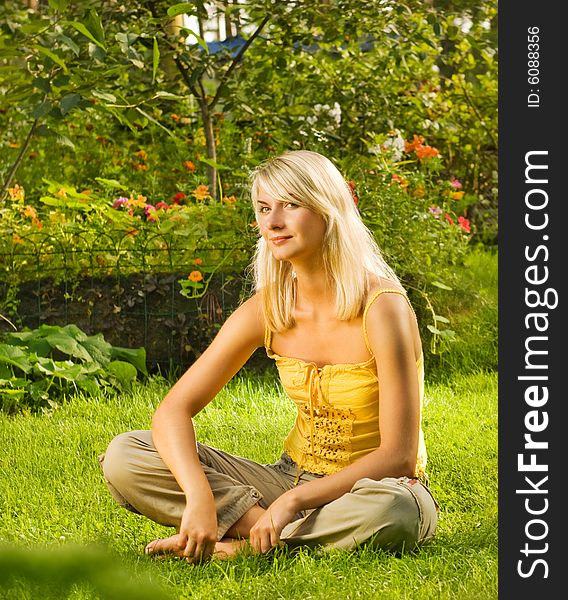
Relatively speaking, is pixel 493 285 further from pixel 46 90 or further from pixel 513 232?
pixel 513 232

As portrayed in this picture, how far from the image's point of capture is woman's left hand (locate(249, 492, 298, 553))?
2.70 metres

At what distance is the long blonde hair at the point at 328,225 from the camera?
2877 mm

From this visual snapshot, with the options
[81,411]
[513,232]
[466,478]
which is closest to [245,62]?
[81,411]

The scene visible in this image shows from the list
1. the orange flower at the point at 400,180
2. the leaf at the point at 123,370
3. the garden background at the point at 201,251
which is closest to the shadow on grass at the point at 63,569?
the garden background at the point at 201,251

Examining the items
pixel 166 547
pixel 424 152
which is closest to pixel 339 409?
pixel 166 547

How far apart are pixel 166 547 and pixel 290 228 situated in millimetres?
930

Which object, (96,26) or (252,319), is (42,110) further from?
(252,319)

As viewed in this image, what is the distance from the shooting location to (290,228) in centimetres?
288

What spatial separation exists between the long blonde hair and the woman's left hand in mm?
556

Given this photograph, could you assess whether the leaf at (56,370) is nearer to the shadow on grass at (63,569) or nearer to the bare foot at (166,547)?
the bare foot at (166,547)

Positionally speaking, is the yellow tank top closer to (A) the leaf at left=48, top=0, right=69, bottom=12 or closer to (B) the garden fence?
(A) the leaf at left=48, top=0, right=69, bottom=12

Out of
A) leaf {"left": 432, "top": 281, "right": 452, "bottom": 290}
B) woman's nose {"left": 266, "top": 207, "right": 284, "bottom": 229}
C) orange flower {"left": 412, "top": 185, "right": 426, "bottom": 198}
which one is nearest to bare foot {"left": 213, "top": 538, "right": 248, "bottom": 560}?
woman's nose {"left": 266, "top": 207, "right": 284, "bottom": 229}

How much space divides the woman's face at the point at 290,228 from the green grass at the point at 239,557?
0.83 meters

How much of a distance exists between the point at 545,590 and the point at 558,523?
0.51ft
